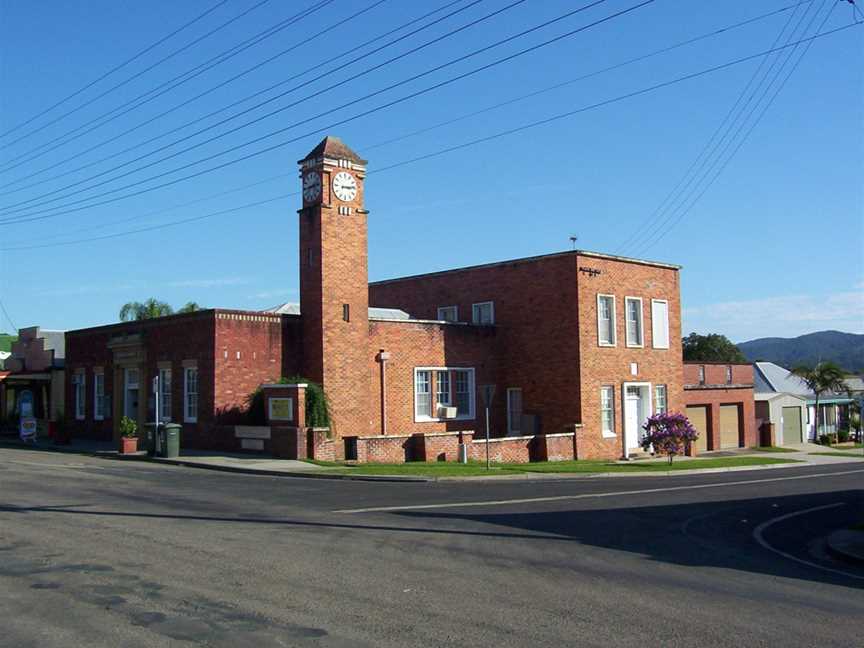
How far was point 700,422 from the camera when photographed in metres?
42.2

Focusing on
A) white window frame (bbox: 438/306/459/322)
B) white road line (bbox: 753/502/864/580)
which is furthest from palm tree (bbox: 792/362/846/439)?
white road line (bbox: 753/502/864/580)

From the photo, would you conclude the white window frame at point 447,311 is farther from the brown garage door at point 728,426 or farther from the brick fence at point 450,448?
the brown garage door at point 728,426

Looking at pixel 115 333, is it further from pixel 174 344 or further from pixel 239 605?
pixel 239 605

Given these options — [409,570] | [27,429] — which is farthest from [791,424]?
[409,570]

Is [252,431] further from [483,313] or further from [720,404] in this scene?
[720,404]

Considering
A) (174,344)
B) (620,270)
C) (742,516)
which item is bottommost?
(742,516)

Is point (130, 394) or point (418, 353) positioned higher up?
point (418, 353)

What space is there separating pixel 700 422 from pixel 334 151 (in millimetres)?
22292

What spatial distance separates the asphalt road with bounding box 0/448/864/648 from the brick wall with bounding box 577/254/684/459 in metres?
14.6

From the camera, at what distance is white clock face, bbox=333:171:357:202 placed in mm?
30391

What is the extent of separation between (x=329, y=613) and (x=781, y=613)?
4300mm

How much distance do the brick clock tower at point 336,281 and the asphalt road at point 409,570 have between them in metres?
10.5

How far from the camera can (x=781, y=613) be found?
8625 mm

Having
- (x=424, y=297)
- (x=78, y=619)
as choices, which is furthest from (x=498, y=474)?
(x=78, y=619)
